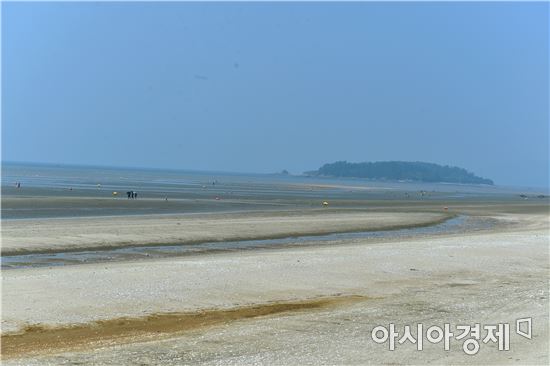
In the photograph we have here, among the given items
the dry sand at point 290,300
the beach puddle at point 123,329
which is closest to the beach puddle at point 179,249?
the dry sand at point 290,300

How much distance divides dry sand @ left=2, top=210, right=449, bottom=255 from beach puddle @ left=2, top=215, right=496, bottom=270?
0.96m

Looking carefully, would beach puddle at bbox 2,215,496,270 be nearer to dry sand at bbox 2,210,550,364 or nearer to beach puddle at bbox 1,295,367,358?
dry sand at bbox 2,210,550,364

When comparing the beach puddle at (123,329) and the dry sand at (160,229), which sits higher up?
the dry sand at (160,229)

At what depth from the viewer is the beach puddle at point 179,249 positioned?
2073cm

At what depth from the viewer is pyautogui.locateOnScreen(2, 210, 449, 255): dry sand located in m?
25.2

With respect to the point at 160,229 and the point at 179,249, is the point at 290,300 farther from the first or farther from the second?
the point at 160,229

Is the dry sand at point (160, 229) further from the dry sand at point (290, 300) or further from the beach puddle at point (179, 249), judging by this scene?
the dry sand at point (290, 300)

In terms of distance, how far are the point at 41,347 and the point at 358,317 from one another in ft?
17.8

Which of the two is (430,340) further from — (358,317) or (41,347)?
(41,347)

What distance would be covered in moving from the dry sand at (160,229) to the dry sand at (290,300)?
20.6ft

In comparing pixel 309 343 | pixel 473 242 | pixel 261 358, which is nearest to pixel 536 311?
pixel 309 343

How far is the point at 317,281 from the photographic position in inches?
670

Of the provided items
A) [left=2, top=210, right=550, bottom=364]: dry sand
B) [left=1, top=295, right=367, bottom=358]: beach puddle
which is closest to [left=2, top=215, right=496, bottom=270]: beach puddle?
[left=2, top=210, right=550, bottom=364]: dry sand

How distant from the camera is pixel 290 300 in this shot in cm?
1469
